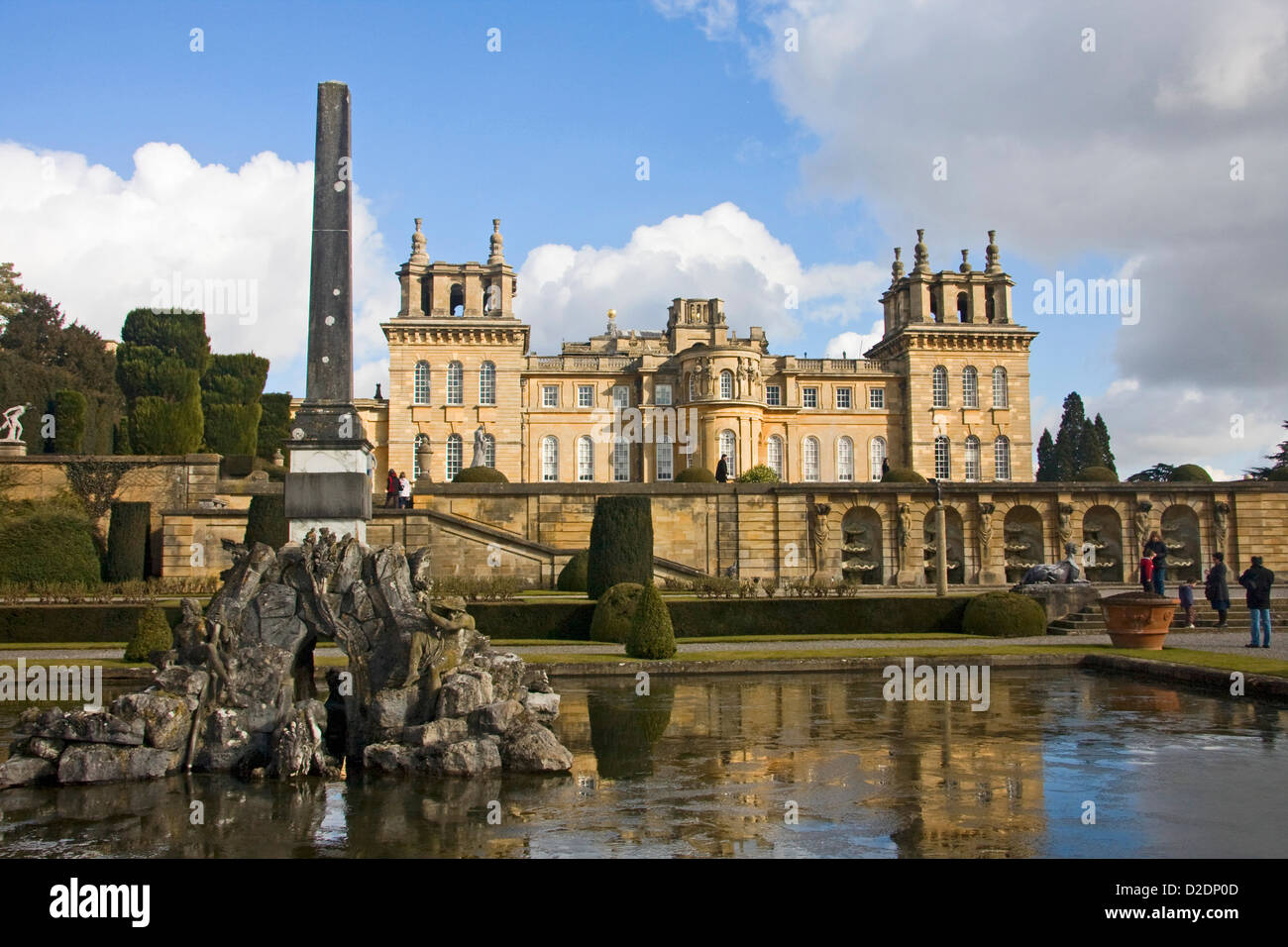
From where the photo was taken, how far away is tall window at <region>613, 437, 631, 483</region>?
58.4 m

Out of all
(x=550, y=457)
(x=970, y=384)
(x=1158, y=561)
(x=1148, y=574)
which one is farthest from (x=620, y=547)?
(x=970, y=384)

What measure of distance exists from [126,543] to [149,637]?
14699mm

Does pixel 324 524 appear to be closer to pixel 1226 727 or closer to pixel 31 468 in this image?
pixel 1226 727

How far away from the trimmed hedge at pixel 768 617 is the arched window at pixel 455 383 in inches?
1467

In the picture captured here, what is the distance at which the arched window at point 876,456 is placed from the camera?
60031 millimetres

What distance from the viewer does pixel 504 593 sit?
21.7 metres

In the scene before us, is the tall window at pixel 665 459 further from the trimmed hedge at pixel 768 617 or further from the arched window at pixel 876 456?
the trimmed hedge at pixel 768 617

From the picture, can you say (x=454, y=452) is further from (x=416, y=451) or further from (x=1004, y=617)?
(x=1004, y=617)

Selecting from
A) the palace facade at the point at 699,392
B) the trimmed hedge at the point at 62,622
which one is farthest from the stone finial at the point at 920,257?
the trimmed hedge at the point at 62,622

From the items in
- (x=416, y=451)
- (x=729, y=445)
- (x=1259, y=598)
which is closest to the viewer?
(x=1259, y=598)

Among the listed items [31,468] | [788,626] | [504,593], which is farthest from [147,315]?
[788,626]

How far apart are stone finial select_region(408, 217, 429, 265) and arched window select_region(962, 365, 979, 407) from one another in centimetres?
2977

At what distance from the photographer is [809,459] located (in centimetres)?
5966
